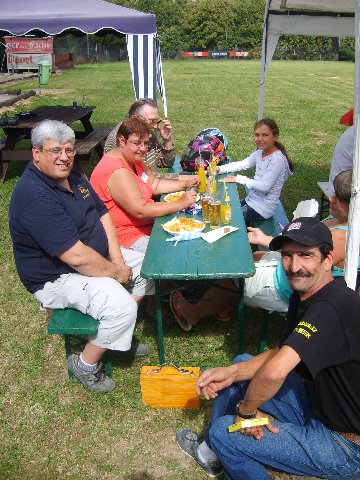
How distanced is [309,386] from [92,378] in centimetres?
153

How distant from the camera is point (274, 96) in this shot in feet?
57.8

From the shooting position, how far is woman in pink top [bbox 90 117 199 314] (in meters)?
3.42

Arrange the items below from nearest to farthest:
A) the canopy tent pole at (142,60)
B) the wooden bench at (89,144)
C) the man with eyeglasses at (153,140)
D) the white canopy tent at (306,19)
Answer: the man with eyeglasses at (153,140), the white canopy tent at (306,19), the canopy tent pole at (142,60), the wooden bench at (89,144)

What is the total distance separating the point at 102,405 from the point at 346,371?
1733 millimetres

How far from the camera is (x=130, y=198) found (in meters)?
3.40

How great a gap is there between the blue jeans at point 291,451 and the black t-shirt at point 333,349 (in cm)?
10

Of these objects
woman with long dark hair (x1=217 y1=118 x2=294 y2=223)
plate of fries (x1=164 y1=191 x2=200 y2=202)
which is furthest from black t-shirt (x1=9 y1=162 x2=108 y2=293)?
woman with long dark hair (x1=217 y1=118 x2=294 y2=223)

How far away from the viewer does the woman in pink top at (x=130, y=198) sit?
3418mm

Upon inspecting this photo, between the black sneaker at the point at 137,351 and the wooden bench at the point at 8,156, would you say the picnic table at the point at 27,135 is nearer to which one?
the wooden bench at the point at 8,156

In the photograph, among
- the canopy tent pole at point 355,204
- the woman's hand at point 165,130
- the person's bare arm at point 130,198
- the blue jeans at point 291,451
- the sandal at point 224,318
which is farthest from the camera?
the woman's hand at point 165,130

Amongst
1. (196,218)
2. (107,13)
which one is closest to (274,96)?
(107,13)

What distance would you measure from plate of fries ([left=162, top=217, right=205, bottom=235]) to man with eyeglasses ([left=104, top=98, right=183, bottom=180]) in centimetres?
113

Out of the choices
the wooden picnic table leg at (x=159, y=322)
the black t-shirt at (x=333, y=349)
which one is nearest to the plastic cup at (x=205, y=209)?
the wooden picnic table leg at (x=159, y=322)

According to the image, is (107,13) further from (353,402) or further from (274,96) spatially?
(274,96)
